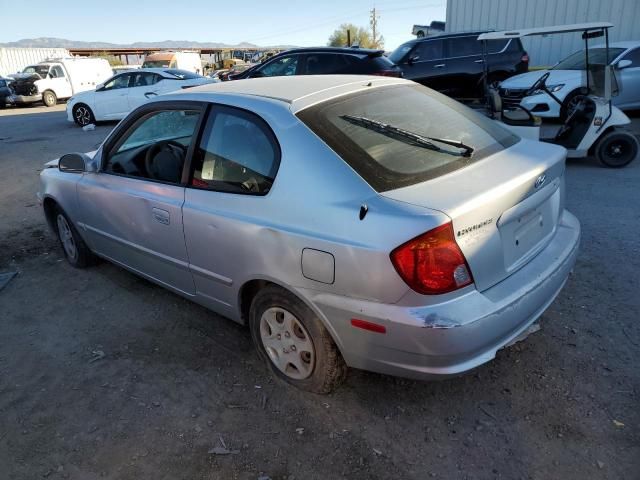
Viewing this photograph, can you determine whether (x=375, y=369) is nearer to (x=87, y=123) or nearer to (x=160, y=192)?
(x=160, y=192)

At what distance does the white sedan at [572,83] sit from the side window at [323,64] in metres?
3.24

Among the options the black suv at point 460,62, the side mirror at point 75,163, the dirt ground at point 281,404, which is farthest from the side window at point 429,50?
the side mirror at point 75,163

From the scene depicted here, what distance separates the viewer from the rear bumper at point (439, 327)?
2055mm

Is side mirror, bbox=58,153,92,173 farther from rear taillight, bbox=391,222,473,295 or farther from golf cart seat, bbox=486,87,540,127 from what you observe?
golf cart seat, bbox=486,87,540,127

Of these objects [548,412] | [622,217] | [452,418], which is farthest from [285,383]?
[622,217]

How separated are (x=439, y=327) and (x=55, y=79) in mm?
23601

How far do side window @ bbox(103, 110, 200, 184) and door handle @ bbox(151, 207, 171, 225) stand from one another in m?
0.19

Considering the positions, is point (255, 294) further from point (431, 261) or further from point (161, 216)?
point (431, 261)

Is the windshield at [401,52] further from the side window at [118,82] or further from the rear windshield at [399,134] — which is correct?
the rear windshield at [399,134]

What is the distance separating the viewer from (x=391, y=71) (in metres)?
9.71

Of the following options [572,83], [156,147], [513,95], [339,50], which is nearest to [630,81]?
[572,83]

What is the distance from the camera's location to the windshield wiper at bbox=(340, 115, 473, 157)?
2545mm

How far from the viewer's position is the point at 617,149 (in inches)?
266

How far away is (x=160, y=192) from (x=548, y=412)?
8.19 ft
